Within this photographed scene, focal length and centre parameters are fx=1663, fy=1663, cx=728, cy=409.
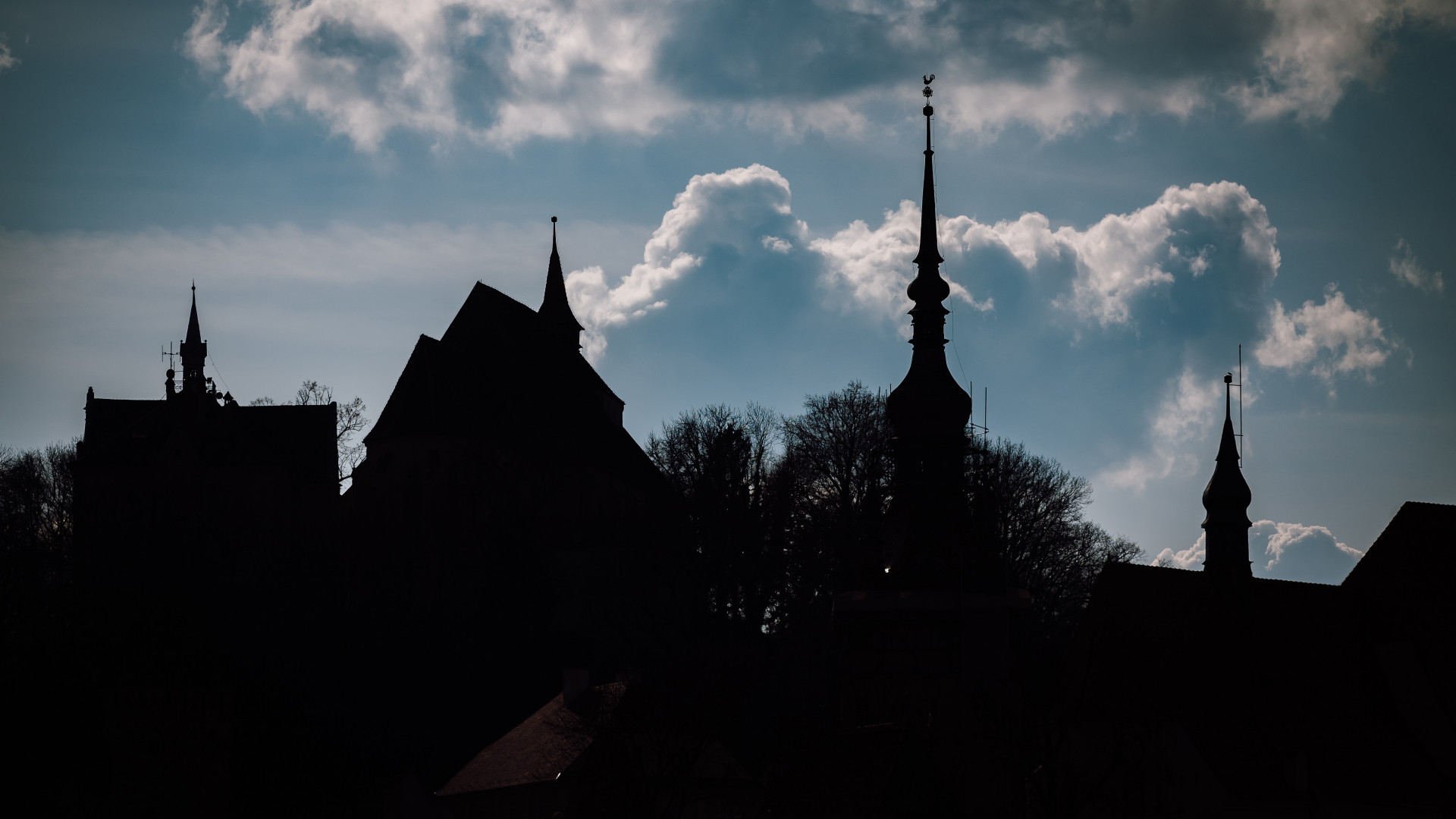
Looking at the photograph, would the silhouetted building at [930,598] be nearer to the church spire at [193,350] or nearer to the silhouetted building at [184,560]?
the silhouetted building at [184,560]

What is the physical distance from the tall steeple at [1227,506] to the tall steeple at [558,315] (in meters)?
55.4

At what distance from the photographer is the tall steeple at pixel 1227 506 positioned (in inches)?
2079

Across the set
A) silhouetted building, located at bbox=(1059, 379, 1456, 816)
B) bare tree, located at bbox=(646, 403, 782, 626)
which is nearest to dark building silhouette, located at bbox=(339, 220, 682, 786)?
bare tree, located at bbox=(646, 403, 782, 626)

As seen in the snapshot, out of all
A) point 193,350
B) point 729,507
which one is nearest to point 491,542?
point 729,507

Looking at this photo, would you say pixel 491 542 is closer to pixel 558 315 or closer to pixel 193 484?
pixel 193 484

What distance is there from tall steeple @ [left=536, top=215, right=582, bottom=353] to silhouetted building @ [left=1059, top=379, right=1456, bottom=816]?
228 feet

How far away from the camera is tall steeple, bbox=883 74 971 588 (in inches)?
1875

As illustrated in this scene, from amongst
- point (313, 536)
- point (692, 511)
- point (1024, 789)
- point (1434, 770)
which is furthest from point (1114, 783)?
point (313, 536)

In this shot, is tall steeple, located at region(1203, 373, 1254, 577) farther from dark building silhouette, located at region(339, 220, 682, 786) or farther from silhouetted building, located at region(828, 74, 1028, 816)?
dark building silhouette, located at region(339, 220, 682, 786)

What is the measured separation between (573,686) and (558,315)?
52.5m

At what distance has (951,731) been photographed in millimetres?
38500

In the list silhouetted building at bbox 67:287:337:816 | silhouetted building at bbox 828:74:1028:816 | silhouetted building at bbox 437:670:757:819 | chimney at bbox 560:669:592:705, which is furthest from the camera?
chimney at bbox 560:669:592:705

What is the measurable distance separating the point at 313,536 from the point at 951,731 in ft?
142

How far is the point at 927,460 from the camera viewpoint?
49156 mm
